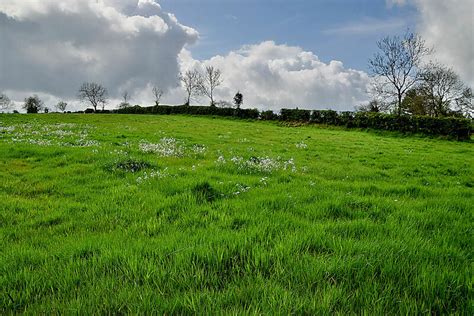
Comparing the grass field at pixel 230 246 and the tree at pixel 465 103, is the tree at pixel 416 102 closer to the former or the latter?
the tree at pixel 465 103

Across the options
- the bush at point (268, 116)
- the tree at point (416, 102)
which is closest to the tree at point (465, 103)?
the tree at point (416, 102)

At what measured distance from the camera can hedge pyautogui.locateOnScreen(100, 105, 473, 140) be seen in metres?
34.9

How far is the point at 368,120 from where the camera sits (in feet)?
144

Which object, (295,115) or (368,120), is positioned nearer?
(368,120)

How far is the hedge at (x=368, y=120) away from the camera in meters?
34.9

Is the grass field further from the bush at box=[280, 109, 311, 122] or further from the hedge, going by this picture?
the bush at box=[280, 109, 311, 122]

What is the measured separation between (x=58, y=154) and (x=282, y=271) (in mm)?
12829

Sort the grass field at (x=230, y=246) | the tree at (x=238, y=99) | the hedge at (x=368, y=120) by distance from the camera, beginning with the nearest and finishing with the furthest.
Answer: the grass field at (x=230, y=246), the hedge at (x=368, y=120), the tree at (x=238, y=99)

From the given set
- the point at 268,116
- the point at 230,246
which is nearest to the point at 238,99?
the point at 268,116

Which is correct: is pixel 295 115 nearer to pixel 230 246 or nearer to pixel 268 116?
pixel 268 116

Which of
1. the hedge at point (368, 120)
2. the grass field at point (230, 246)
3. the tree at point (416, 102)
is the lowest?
the grass field at point (230, 246)

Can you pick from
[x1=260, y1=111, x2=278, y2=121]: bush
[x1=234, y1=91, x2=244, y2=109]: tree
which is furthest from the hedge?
[x1=234, y1=91, x2=244, y2=109]: tree

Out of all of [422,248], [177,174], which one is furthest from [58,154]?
[422,248]

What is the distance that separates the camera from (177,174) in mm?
9547
